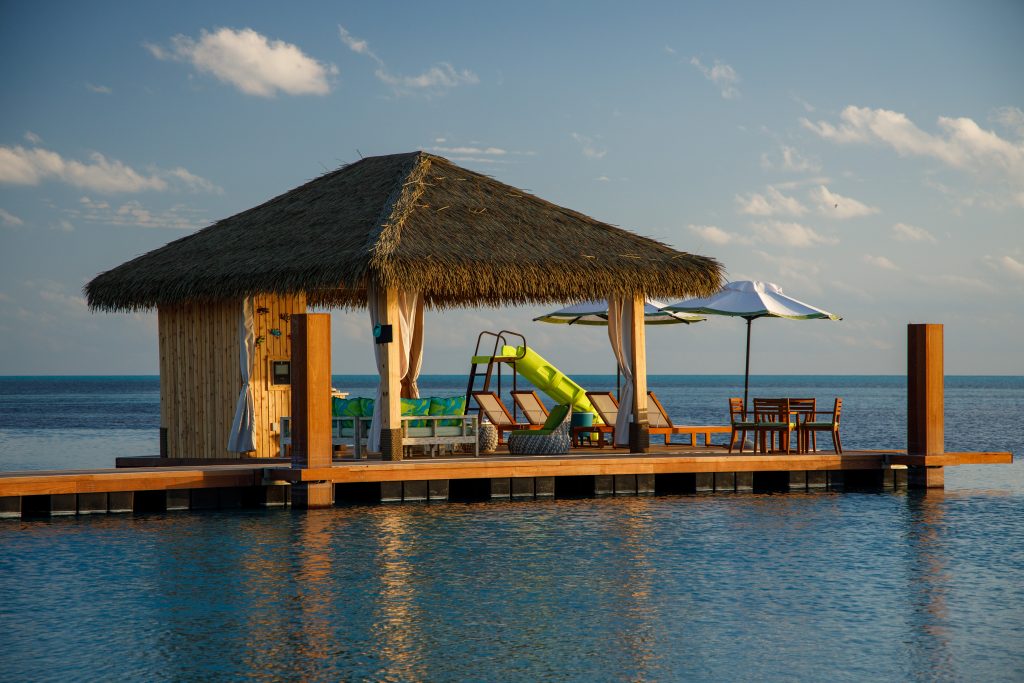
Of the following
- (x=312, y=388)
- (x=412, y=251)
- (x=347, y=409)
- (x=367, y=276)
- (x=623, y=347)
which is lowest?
(x=347, y=409)

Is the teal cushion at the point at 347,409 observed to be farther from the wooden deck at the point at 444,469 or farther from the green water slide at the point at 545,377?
the green water slide at the point at 545,377

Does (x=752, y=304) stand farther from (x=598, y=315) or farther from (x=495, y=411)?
(x=495, y=411)

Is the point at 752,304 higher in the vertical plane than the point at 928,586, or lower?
higher

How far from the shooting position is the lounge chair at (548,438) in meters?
15.7

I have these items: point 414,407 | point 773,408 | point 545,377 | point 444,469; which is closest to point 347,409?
point 414,407

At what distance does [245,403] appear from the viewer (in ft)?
51.9

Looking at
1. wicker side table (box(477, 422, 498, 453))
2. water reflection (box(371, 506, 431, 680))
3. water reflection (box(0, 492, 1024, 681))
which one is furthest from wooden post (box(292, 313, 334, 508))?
wicker side table (box(477, 422, 498, 453))

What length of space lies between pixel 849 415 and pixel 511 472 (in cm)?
4277

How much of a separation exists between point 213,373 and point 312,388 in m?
3.32

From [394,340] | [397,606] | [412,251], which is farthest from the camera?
[394,340]

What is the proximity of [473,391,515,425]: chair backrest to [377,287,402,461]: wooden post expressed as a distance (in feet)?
7.26

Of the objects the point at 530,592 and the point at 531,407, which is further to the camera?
the point at 531,407

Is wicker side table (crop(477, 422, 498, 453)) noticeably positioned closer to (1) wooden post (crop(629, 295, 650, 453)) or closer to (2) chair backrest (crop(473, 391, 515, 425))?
(2) chair backrest (crop(473, 391, 515, 425))

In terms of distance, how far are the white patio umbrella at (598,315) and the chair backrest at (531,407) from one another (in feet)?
5.69
